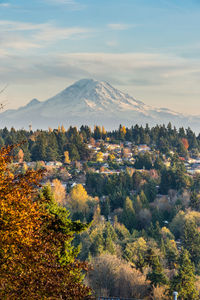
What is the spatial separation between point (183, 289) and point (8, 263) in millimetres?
26259

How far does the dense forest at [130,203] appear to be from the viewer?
37312 millimetres

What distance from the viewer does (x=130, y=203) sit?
8269 centimetres

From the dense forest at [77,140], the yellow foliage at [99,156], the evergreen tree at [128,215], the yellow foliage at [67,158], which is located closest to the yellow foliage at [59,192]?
the evergreen tree at [128,215]

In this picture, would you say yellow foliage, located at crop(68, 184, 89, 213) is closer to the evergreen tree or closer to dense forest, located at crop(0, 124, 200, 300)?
dense forest, located at crop(0, 124, 200, 300)

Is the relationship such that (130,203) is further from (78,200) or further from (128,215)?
(78,200)

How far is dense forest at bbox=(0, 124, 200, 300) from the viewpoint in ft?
122

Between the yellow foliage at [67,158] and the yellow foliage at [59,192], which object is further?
the yellow foliage at [67,158]

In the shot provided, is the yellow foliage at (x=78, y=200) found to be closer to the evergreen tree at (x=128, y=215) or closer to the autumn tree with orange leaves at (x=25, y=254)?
the evergreen tree at (x=128, y=215)

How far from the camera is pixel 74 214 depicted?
81938 millimetres

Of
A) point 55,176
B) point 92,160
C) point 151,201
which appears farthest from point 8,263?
point 92,160

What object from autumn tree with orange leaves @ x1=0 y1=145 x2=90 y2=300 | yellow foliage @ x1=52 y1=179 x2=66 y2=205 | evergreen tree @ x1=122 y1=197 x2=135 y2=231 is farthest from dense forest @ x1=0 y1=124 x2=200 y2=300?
autumn tree with orange leaves @ x1=0 y1=145 x2=90 y2=300

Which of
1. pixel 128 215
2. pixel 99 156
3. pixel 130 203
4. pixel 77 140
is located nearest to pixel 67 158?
pixel 77 140

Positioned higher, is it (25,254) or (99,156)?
(25,254)

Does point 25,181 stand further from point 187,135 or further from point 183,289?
point 187,135
